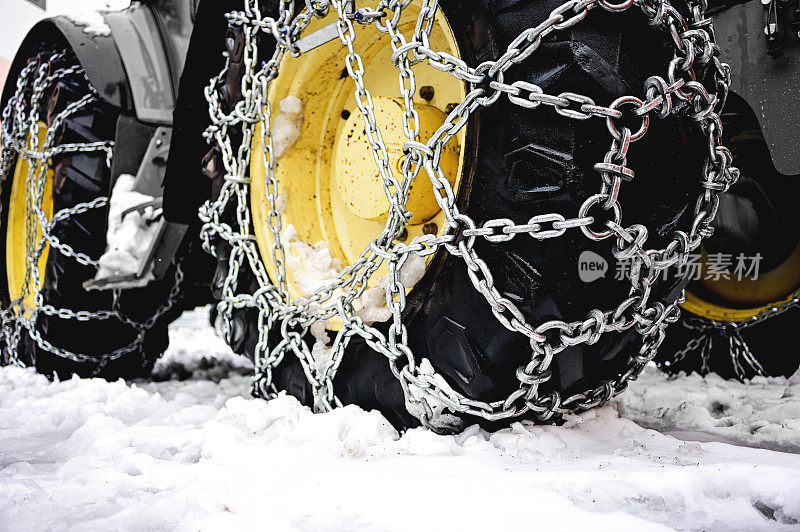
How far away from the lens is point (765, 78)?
1.47m

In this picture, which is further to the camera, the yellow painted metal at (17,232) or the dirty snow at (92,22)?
the yellow painted metal at (17,232)

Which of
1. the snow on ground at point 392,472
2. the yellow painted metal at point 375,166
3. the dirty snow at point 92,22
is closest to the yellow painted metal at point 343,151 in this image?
the yellow painted metal at point 375,166

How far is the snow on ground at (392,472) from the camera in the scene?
0.85 m

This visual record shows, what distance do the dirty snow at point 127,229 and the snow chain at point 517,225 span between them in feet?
2.98

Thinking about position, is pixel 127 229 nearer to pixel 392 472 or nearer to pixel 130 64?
pixel 130 64

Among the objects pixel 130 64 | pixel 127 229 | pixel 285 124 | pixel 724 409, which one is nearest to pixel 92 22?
pixel 130 64

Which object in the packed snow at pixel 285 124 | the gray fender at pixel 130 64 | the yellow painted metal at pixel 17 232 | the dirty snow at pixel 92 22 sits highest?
the dirty snow at pixel 92 22

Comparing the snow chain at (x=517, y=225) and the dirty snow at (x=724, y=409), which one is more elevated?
the snow chain at (x=517, y=225)

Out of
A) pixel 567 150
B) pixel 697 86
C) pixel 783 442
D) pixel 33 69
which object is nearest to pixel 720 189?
pixel 697 86

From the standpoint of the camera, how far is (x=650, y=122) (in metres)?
1.00

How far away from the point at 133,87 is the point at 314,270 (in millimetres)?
1143

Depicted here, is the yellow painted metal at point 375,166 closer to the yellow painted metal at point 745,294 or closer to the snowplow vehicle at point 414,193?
the snowplow vehicle at point 414,193

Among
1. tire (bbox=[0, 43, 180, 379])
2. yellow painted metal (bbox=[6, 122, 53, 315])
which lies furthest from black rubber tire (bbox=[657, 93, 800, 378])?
yellow painted metal (bbox=[6, 122, 53, 315])

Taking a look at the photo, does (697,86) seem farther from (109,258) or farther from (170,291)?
(170,291)
